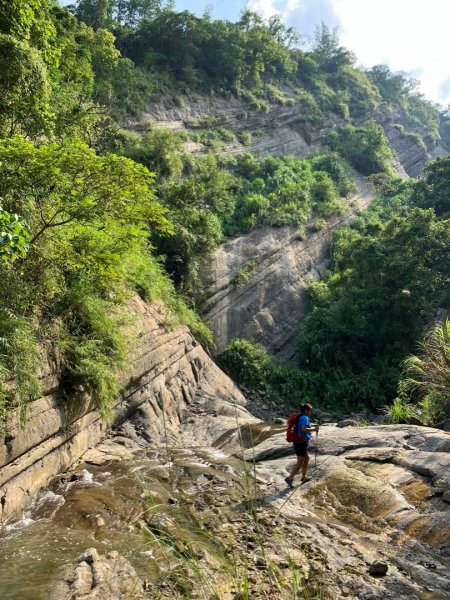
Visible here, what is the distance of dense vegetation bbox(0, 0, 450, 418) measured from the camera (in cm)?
761

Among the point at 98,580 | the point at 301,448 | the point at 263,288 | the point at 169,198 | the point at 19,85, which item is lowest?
the point at 301,448

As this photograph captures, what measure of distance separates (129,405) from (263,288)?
12802mm

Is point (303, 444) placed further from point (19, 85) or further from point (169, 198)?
point (169, 198)

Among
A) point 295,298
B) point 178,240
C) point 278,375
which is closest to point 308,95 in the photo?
point 295,298

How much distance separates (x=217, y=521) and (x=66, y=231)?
5873mm

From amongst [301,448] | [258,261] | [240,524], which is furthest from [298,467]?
[258,261]

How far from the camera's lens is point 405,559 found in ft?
17.0

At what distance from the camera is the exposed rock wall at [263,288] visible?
20.5 m

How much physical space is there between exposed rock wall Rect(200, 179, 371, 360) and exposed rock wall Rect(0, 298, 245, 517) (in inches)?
178

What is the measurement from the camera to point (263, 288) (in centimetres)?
2219

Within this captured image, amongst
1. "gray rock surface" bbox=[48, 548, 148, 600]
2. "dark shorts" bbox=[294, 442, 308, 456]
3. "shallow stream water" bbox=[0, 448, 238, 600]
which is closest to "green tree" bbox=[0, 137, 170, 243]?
"shallow stream water" bbox=[0, 448, 238, 600]

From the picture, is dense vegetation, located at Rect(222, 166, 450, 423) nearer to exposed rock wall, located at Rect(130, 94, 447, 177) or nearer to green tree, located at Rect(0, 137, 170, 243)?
green tree, located at Rect(0, 137, 170, 243)

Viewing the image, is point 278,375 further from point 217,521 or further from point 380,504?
point 217,521

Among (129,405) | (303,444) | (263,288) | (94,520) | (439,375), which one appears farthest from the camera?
(263,288)
